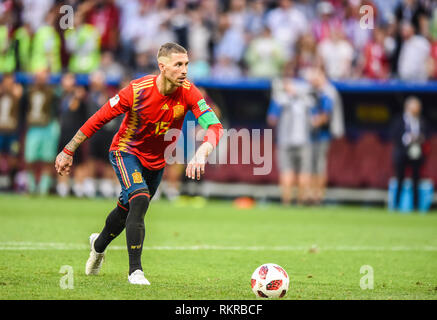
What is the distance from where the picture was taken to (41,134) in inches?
781

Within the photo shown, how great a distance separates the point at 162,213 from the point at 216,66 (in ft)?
18.4

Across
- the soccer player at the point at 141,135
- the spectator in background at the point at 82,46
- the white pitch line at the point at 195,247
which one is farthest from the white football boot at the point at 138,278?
the spectator in background at the point at 82,46

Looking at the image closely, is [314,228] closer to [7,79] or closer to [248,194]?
[248,194]

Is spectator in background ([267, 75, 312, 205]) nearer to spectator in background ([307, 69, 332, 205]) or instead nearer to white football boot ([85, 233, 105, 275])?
spectator in background ([307, 69, 332, 205])

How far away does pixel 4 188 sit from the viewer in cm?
2123

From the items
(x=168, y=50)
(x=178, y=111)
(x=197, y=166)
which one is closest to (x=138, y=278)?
(x=197, y=166)

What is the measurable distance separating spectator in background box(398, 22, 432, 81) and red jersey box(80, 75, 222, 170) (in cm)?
1231

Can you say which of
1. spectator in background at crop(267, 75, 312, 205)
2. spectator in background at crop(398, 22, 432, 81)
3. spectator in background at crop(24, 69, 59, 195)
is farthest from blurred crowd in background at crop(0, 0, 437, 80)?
spectator in background at crop(24, 69, 59, 195)

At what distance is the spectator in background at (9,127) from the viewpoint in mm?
19736

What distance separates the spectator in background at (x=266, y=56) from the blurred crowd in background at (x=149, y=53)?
0.03 metres

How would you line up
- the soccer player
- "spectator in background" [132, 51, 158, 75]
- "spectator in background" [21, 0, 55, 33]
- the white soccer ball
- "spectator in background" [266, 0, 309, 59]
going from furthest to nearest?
1. "spectator in background" [21, 0, 55, 33]
2. "spectator in background" [266, 0, 309, 59]
3. "spectator in background" [132, 51, 158, 75]
4. the soccer player
5. the white soccer ball

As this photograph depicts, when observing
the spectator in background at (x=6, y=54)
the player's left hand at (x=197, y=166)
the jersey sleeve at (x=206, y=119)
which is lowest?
the player's left hand at (x=197, y=166)

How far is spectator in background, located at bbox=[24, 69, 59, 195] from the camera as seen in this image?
1961cm

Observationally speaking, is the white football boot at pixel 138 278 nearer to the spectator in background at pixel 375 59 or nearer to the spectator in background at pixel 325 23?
the spectator in background at pixel 375 59
